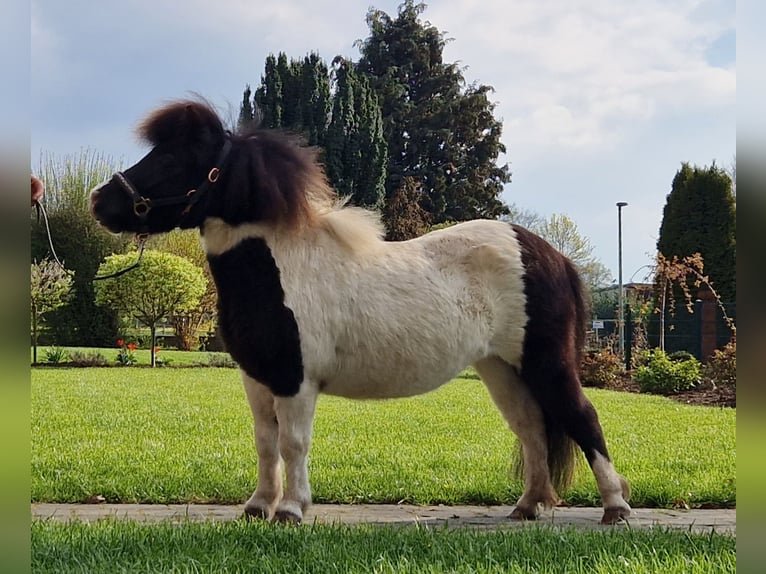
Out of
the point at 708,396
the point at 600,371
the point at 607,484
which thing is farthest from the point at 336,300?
the point at 600,371

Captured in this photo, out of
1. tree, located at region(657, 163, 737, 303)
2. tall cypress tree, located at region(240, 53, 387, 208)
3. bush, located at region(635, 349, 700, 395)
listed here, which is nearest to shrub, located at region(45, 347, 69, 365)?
tall cypress tree, located at region(240, 53, 387, 208)

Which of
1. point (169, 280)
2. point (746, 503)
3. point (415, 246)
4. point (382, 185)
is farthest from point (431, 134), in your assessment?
point (746, 503)

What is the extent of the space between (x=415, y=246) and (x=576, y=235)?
22.3 meters

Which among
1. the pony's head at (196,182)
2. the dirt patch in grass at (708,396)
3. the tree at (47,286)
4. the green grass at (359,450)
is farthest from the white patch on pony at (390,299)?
the tree at (47,286)

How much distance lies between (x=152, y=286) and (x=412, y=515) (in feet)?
46.4

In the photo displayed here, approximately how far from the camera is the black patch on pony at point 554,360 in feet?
12.8

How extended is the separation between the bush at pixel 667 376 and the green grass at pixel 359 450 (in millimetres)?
1404

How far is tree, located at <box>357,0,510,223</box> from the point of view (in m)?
24.2

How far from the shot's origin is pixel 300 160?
3.73m

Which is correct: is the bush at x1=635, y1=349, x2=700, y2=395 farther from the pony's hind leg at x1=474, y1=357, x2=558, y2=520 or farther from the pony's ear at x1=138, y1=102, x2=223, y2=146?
the pony's ear at x1=138, y1=102, x2=223, y2=146

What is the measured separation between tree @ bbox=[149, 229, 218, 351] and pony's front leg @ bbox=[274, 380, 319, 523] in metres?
17.2

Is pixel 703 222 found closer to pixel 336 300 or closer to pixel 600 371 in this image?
pixel 600 371

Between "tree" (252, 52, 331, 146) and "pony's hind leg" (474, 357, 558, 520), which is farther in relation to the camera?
"tree" (252, 52, 331, 146)

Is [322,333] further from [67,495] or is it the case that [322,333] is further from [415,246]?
[67,495]
